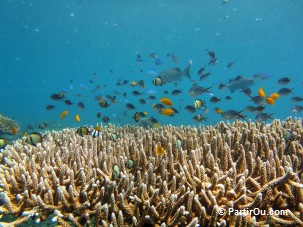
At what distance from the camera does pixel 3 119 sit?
1345 centimetres

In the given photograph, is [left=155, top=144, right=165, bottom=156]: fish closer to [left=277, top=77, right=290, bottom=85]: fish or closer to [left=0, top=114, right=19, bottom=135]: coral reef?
[left=277, top=77, right=290, bottom=85]: fish

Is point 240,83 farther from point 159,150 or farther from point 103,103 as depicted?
point 159,150

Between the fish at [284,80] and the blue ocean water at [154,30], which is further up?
the blue ocean water at [154,30]

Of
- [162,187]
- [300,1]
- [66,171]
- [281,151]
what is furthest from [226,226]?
[300,1]

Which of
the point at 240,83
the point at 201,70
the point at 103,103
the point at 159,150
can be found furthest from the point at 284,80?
the point at 159,150

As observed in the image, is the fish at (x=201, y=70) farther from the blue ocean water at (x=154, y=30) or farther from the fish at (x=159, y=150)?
the blue ocean water at (x=154, y=30)

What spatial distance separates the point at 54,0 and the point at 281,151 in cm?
5606

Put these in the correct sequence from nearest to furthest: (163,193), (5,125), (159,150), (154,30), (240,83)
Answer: (163,193)
(159,150)
(240,83)
(5,125)
(154,30)

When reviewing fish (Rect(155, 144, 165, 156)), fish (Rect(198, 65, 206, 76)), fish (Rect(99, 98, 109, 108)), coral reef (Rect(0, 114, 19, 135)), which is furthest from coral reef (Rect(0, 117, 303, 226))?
coral reef (Rect(0, 114, 19, 135))

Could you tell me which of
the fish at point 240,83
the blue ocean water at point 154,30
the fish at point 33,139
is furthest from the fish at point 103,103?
the blue ocean water at point 154,30

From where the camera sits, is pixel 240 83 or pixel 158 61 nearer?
pixel 240 83

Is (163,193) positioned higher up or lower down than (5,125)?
lower down

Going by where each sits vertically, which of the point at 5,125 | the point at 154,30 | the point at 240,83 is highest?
the point at 154,30

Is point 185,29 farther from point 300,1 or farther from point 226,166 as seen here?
point 226,166
